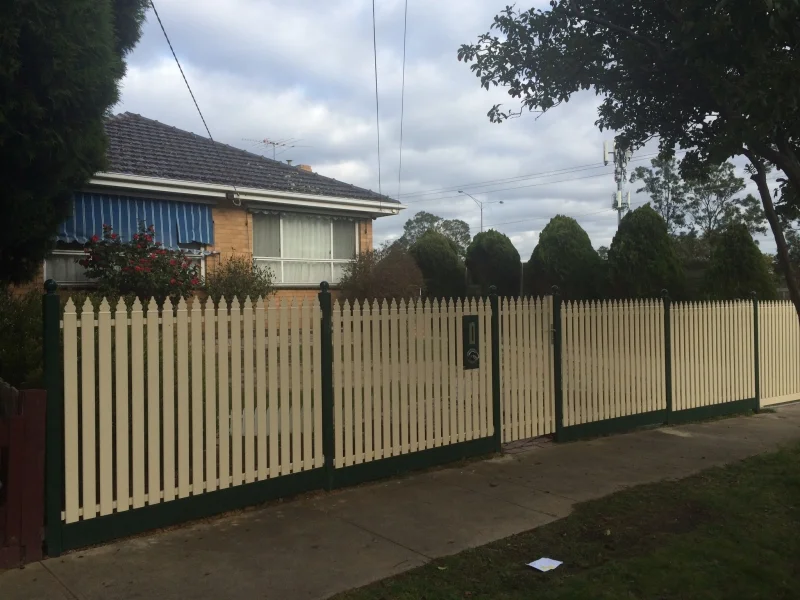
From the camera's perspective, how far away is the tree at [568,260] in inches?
725

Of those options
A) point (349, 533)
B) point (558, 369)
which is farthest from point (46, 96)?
point (558, 369)

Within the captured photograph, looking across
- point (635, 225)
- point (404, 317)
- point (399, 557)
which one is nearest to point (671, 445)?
point (404, 317)

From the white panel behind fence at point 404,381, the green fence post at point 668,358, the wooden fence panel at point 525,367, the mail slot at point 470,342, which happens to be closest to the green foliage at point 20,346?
the white panel behind fence at point 404,381

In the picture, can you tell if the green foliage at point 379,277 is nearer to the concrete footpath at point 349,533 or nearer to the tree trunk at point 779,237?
the concrete footpath at point 349,533

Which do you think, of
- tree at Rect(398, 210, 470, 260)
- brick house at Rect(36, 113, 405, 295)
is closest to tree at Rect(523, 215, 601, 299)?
brick house at Rect(36, 113, 405, 295)

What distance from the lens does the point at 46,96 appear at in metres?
5.68

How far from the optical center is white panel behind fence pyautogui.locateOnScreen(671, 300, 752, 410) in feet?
32.8

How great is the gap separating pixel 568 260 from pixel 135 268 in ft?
38.8

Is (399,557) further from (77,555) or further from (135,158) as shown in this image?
(135,158)

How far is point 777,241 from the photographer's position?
6.51 metres

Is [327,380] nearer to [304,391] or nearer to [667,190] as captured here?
[304,391]

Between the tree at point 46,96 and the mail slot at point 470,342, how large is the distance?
4.20 metres

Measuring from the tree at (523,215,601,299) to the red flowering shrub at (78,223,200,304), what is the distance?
10660 mm

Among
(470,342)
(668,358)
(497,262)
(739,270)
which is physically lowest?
(668,358)
